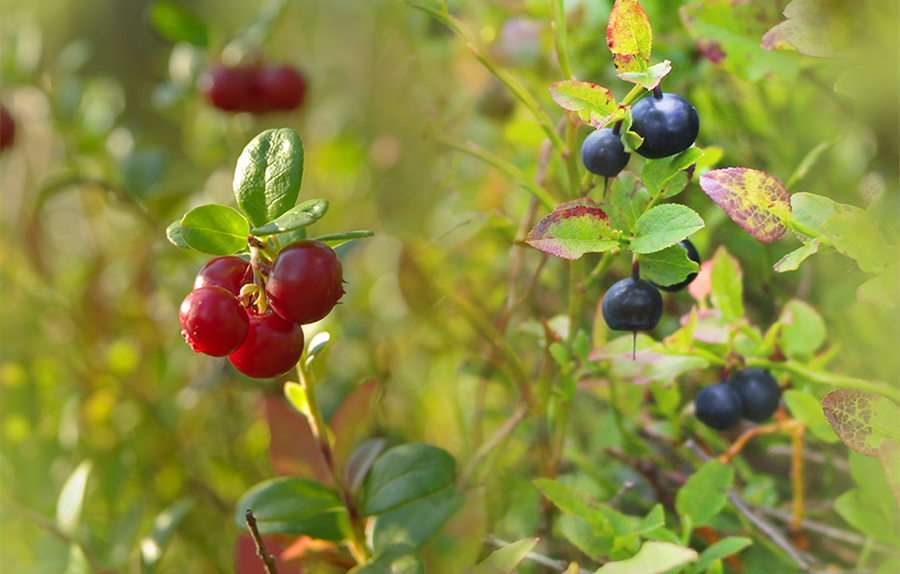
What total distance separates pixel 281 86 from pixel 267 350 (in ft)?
2.08

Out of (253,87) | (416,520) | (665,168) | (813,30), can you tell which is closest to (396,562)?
(416,520)

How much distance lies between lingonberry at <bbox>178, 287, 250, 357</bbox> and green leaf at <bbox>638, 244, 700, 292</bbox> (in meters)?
0.19

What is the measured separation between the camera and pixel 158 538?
0.54 m

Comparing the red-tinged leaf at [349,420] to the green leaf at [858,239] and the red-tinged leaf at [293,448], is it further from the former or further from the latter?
the green leaf at [858,239]

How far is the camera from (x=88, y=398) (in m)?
0.87

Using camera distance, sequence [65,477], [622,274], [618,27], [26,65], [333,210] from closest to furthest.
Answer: [618,27] < [622,274] < [65,477] < [26,65] < [333,210]

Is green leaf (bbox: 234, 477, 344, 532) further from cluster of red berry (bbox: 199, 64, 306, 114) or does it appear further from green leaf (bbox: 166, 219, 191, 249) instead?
cluster of red berry (bbox: 199, 64, 306, 114)

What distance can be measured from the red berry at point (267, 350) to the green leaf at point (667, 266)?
0.58 ft

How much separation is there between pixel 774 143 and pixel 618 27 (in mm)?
269

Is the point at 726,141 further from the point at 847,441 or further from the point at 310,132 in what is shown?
the point at 310,132

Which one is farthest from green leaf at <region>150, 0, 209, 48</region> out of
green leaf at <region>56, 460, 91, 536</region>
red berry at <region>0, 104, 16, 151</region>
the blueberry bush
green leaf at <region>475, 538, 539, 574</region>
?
green leaf at <region>475, 538, 539, 574</region>

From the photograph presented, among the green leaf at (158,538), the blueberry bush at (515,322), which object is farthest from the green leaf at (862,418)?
the green leaf at (158,538)

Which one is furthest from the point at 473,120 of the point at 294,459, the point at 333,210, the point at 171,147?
the point at 171,147

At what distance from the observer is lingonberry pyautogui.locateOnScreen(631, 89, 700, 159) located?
0.30 metres
